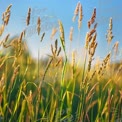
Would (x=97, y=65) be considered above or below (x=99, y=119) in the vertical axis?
above

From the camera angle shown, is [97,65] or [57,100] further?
[97,65]

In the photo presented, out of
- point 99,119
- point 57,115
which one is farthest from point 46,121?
point 99,119

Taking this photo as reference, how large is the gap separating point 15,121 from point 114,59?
1.73 ft

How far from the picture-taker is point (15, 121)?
1312mm

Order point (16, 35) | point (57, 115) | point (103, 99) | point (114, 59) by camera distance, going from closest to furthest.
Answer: point (57, 115) → point (103, 99) → point (114, 59) → point (16, 35)

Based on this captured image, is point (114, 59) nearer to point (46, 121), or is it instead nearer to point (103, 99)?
point (103, 99)

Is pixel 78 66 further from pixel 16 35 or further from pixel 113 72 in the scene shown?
pixel 16 35

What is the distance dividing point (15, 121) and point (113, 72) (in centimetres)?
51

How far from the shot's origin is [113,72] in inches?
59.4

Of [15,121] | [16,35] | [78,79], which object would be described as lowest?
[15,121]

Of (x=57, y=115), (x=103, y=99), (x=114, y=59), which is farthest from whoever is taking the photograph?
(x=114, y=59)

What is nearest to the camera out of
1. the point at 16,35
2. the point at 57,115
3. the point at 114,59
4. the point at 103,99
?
the point at 57,115

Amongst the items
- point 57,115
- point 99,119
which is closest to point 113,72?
point 99,119

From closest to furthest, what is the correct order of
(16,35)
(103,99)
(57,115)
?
(57,115), (103,99), (16,35)
